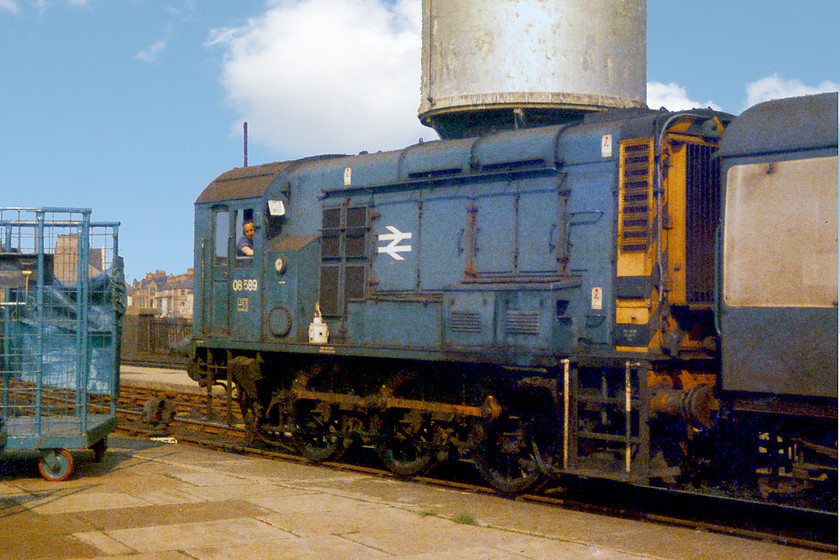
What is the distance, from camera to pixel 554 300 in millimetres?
9609

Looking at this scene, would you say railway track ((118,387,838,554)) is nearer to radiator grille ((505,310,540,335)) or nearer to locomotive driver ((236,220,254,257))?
radiator grille ((505,310,540,335))

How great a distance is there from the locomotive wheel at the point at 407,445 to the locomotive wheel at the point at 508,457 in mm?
883

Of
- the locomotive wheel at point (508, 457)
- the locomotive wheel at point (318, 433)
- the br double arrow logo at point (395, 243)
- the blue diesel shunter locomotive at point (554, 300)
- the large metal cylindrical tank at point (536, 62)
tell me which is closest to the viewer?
the blue diesel shunter locomotive at point (554, 300)

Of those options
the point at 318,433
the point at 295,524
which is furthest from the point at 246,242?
the point at 295,524

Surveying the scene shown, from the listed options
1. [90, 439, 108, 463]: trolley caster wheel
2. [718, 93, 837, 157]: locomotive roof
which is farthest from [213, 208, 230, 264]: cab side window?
[718, 93, 837, 157]: locomotive roof

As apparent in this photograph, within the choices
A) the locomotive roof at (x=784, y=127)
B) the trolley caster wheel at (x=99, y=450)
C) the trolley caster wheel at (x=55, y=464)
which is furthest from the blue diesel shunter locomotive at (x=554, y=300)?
the trolley caster wheel at (x=55, y=464)

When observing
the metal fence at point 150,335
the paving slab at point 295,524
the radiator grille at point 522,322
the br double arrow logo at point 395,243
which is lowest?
the paving slab at point 295,524

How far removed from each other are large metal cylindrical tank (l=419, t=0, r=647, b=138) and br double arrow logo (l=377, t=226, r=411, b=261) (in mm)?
1902

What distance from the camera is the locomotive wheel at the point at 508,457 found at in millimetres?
9898

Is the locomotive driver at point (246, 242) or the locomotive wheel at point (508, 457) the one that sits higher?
the locomotive driver at point (246, 242)

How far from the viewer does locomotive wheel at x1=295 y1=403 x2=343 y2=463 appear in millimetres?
12234

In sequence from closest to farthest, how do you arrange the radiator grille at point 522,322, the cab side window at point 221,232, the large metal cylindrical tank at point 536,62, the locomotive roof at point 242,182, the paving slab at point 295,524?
1. the paving slab at point 295,524
2. the radiator grille at point 522,322
3. the large metal cylindrical tank at point 536,62
4. the locomotive roof at point 242,182
5. the cab side window at point 221,232

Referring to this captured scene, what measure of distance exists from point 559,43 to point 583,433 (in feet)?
18.6

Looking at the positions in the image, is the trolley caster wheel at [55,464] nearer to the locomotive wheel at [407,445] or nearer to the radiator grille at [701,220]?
the locomotive wheel at [407,445]
